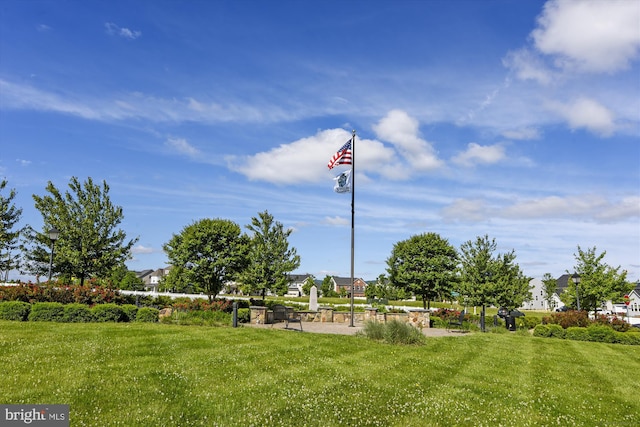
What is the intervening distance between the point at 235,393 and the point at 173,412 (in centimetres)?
142

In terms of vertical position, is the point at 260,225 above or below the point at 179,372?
above

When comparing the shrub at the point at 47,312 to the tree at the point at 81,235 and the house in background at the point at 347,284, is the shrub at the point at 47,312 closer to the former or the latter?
the tree at the point at 81,235

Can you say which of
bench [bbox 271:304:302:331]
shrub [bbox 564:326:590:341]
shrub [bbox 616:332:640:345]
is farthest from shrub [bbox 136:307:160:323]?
shrub [bbox 616:332:640:345]

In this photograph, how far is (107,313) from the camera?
17.2m

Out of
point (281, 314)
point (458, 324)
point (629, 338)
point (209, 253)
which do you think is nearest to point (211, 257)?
point (209, 253)

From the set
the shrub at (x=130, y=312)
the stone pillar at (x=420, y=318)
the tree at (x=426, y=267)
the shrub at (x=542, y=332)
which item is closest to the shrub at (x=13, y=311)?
the shrub at (x=130, y=312)

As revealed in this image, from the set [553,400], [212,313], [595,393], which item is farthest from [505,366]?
[212,313]

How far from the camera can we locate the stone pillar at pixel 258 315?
72.7 ft

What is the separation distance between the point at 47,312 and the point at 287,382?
13.0m

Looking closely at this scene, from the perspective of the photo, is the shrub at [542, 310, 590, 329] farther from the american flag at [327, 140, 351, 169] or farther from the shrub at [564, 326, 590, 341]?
the american flag at [327, 140, 351, 169]

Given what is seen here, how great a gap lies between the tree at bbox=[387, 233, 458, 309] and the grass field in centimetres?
2970

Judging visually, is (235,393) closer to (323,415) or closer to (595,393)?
(323,415)

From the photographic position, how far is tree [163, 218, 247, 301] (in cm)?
3144

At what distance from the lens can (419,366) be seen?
36.8 feet
